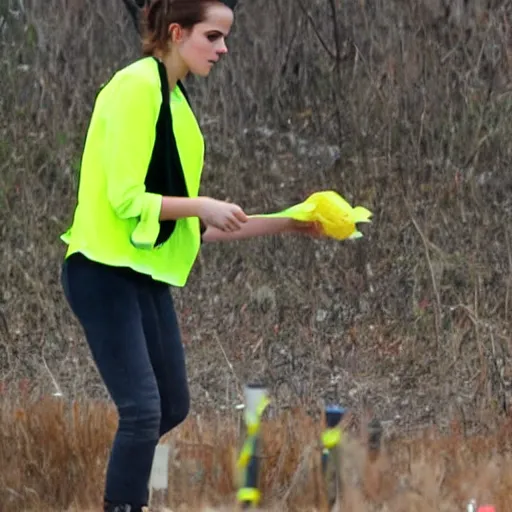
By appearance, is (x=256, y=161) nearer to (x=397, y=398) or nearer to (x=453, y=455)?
(x=397, y=398)

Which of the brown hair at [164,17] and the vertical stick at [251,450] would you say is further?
the vertical stick at [251,450]

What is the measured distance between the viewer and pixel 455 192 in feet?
28.8

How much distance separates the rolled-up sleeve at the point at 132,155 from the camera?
4.04 metres

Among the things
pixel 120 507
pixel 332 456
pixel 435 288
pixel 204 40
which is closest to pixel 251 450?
pixel 332 456

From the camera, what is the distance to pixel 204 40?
420 centimetres

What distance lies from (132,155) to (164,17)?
456 millimetres

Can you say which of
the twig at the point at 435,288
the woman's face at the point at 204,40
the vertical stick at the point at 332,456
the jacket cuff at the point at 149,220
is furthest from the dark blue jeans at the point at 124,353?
the twig at the point at 435,288

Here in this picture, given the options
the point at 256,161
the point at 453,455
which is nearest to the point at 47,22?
the point at 256,161

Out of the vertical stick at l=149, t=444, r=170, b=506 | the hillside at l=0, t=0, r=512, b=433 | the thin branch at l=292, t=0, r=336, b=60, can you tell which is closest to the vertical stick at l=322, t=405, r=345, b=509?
the vertical stick at l=149, t=444, r=170, b=506

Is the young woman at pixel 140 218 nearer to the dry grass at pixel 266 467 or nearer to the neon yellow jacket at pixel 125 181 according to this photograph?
the neon yellow jacket at pixel 125 181

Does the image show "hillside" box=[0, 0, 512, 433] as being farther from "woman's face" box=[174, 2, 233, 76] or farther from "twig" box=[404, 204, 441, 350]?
"woman's face" box=[174, 2, 233, 76]

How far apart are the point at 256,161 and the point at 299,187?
0.36m

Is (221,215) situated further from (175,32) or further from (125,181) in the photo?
(175,32)

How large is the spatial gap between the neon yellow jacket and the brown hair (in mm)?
117
